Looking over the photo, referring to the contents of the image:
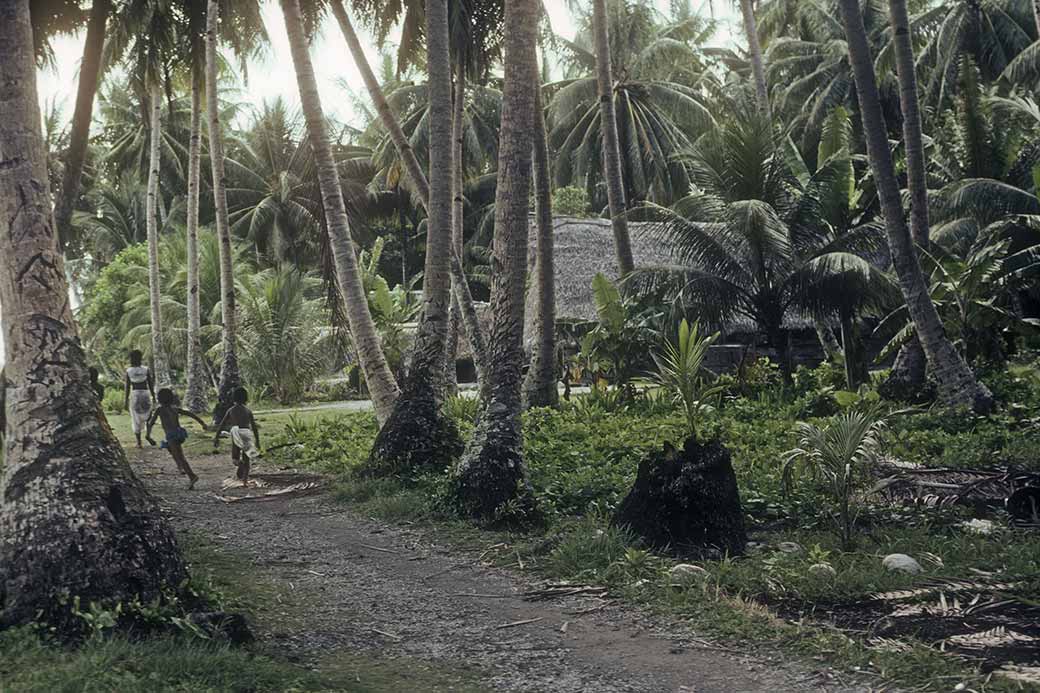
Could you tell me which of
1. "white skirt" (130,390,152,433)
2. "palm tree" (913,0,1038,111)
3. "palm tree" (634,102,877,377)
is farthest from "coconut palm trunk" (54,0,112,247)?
"palm tree" (913,0,1038,111)

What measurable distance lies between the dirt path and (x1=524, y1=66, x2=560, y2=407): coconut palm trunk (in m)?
6.65

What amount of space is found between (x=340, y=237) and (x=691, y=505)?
6199 mm

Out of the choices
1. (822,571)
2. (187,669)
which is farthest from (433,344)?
(187,669)

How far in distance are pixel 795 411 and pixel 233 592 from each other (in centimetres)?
983

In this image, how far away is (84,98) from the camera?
48.0 feet

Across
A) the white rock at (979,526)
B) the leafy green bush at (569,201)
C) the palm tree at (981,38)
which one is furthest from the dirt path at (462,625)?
the palm tree at (981,38)

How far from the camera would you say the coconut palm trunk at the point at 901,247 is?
42.5ft

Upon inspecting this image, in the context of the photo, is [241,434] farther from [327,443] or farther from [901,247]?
[901,247]

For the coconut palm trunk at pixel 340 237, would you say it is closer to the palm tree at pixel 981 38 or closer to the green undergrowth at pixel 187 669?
the green undergrowth at pixel 187 669

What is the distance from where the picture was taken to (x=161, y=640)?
4.95m

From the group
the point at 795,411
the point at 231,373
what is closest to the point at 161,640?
the point at 795,411

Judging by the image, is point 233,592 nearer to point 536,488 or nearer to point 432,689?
point 432,689

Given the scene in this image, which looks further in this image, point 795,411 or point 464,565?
point 795,411

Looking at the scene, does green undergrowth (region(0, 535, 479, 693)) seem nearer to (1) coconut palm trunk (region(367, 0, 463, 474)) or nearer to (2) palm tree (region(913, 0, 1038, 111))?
(1) coconut palm trunk (region(367, 0, 463, 474))
